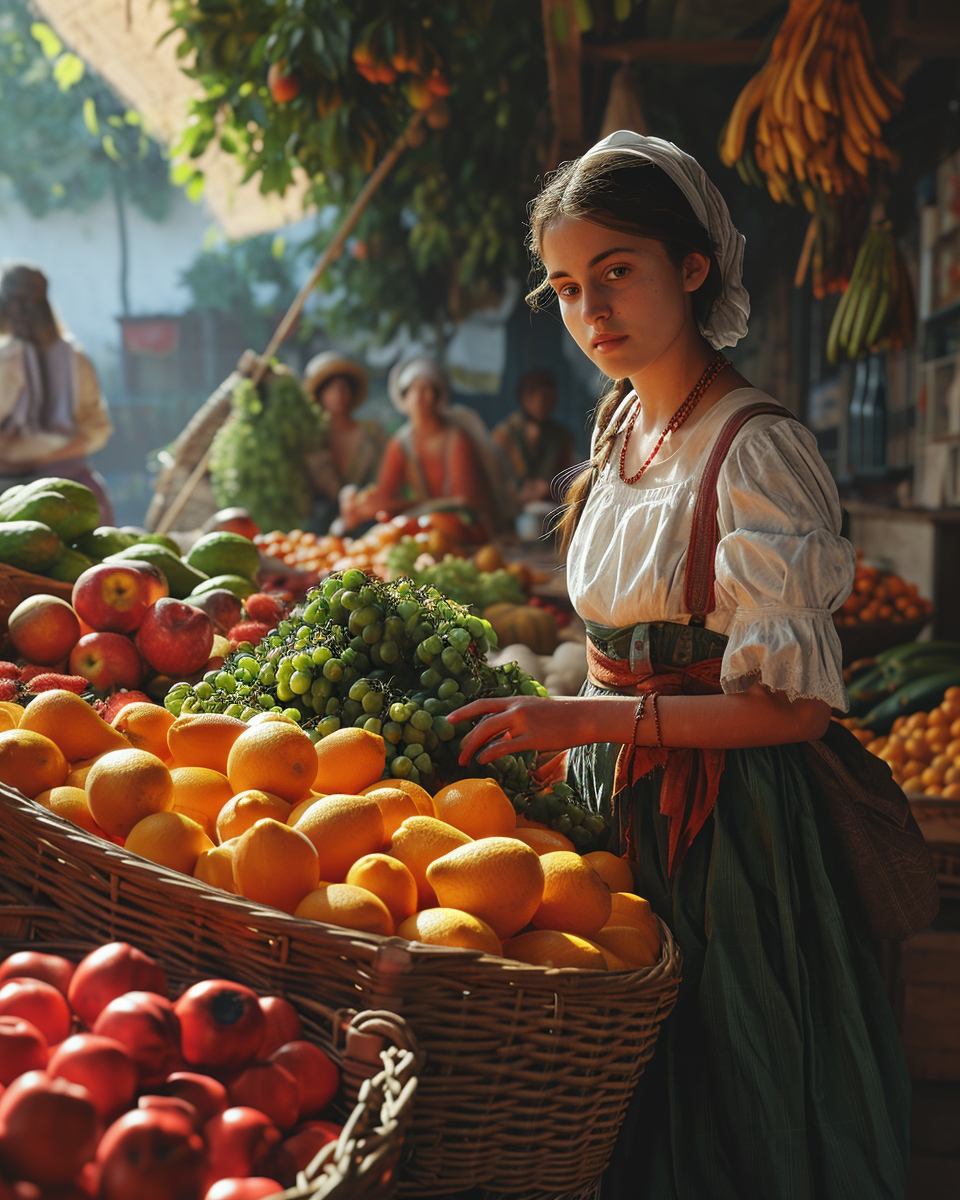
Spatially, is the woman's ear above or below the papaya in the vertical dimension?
above

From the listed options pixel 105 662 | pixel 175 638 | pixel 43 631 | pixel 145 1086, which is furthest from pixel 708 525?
pixel 43 631

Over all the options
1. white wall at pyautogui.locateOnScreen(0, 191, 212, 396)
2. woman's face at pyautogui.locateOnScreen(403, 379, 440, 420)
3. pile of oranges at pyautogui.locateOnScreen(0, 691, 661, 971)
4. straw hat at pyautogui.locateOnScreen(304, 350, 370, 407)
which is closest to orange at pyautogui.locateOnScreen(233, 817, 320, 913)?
pile of oranges at pyautogui.locateOnScreen(0, 691, 661, 971)

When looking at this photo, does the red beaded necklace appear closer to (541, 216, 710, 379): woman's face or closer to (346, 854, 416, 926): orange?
(541, 216, 710, 379): woman's face

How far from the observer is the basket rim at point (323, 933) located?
0.89 m

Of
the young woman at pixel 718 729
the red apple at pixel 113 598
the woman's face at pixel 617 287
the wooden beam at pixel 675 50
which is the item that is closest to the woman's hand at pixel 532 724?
the young woman at pixel 718 729

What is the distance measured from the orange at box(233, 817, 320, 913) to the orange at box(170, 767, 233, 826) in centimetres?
23

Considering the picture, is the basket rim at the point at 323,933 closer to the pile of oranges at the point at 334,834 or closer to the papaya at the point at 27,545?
the pile of oranges at the point at 334,834

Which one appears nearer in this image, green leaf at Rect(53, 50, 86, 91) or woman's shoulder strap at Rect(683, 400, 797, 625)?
woman's shoulder strap at Rect(683, 400, 797, 625)

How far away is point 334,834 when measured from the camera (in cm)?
108

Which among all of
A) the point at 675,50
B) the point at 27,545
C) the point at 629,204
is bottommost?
the point at 27,545

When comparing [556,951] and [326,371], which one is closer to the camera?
[556,951]

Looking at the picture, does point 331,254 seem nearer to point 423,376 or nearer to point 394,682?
point 423,376

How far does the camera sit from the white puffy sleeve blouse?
1159 mm

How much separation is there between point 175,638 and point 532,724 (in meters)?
0.87
